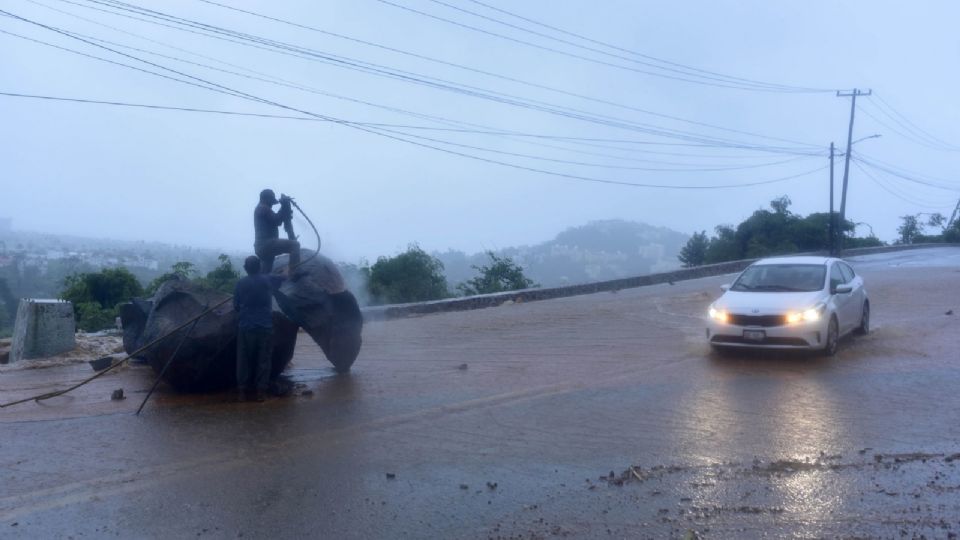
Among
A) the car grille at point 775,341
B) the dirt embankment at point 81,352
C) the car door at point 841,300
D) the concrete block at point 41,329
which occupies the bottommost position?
the dirt embankment at point 81,352

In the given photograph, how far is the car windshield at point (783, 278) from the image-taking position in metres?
13.9

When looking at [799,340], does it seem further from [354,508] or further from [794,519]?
[354,508]

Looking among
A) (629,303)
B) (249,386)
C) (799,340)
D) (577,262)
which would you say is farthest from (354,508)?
(577,262)

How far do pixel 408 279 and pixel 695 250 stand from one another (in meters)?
35.0

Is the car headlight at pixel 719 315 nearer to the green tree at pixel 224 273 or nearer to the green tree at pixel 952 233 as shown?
the green tree at pixel 224 273

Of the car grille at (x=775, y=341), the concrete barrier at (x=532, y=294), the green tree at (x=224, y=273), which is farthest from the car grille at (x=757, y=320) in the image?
the green tree at (x=224, y=273)

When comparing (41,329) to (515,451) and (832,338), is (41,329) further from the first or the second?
(832,338)

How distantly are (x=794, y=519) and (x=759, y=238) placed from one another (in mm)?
52751

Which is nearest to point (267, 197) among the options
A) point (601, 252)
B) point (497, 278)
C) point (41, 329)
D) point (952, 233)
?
point (41, 329)

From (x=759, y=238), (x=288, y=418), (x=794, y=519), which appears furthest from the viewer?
(x=759, y=238)

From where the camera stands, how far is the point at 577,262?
193 feet

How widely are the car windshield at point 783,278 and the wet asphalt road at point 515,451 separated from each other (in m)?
1.07

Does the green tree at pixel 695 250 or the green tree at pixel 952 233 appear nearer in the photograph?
the green tree at pixel 695 250

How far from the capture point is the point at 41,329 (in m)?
13.7
